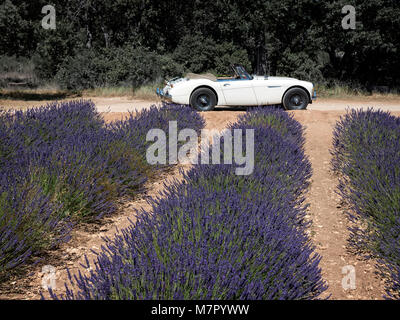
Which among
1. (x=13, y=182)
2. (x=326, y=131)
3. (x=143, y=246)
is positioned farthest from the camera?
(x=326, y=131)

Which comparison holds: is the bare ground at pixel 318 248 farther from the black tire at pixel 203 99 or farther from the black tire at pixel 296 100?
the black tire at pixel 296 100

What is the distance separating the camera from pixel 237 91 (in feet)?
34.7

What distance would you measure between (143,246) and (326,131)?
7.44m

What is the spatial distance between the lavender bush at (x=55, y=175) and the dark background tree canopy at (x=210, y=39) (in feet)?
37.4

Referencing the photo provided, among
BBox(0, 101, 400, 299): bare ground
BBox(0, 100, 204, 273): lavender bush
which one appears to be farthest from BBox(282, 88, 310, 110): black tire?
BBox(0, 100, 204, 273): lavender bush

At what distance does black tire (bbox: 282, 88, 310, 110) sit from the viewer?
10.7 m

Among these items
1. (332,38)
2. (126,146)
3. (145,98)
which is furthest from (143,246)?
(332,38)

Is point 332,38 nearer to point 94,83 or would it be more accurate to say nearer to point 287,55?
point 287,55

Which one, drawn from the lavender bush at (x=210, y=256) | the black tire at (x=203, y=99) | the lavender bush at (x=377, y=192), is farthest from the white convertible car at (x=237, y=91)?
the lavender bush at (x=210, y=256)

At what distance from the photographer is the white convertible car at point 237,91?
10398 millimetres

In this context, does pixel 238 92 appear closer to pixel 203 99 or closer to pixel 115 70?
pixel 203 99

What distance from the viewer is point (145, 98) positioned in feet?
54.8

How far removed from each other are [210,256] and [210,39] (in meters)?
20.5

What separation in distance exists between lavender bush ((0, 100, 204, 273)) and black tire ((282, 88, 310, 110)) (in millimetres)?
4728
